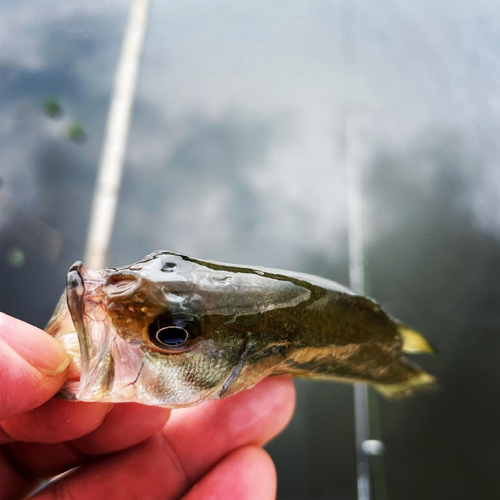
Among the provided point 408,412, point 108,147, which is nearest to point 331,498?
point 408,412

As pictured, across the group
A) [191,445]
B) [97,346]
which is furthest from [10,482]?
[97,346]

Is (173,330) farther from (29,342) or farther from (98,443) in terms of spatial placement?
(98,443)

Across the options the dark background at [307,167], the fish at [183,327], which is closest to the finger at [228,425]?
the fish at [183,327]

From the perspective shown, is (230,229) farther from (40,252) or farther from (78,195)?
(40,252)

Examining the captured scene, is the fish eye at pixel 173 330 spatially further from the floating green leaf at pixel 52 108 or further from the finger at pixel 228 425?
the floating green leaf at pixel 52 108

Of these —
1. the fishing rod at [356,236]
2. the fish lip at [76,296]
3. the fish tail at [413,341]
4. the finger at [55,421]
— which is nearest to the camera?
the fish lip at [76,296]
